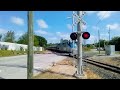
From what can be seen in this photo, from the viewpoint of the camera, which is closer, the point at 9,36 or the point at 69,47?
the point at 69,47

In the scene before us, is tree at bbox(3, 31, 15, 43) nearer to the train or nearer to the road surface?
the train

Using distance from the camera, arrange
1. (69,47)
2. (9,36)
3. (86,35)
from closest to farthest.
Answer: (86,35)
(69,47)
(9,36)

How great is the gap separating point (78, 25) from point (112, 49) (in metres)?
44.1

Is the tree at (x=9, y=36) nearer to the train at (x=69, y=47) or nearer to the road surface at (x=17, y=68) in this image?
the train at (x=69, y=47)

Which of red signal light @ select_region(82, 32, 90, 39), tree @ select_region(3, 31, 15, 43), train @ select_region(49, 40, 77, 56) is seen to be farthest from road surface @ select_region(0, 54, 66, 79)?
tree @ select_region(3, 31, 15, 43)

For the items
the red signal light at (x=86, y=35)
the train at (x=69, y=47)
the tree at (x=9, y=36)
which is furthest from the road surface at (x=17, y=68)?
the tree at (x=9, y=36)

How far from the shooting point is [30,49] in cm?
1318

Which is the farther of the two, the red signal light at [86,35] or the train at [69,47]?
the train at [69,47]

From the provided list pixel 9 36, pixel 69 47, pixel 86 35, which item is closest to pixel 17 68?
pixel 86 35

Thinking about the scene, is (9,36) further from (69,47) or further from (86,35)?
(86,35)

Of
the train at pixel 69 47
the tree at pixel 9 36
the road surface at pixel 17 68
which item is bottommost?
the road surface at pixel 17 68

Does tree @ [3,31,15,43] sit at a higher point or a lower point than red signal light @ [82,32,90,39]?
higher
